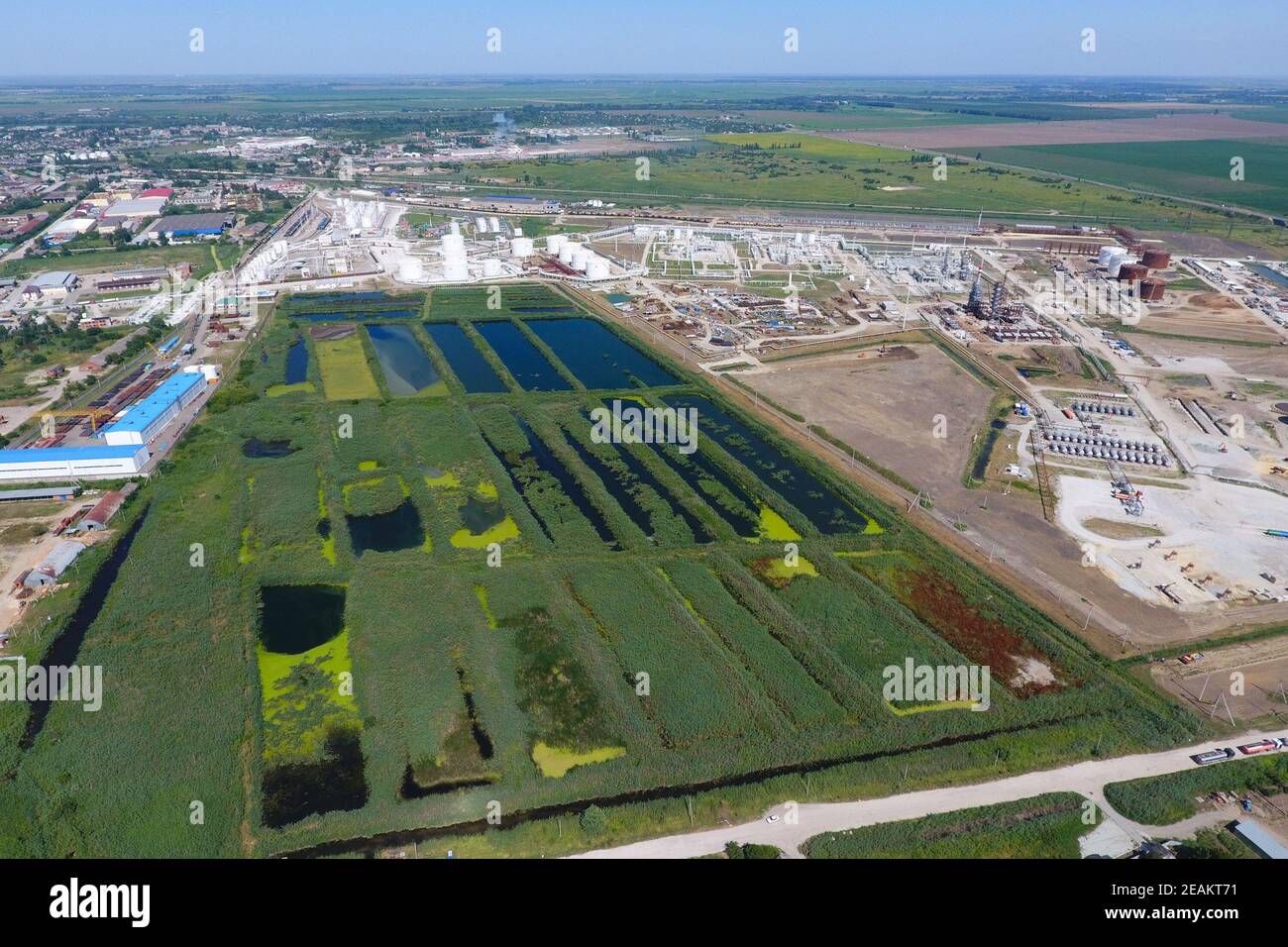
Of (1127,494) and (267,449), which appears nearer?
(1127,494)

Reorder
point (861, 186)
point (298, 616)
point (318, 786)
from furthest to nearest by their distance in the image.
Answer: point (861, 186)
point (298, 616)
point (318, 786)

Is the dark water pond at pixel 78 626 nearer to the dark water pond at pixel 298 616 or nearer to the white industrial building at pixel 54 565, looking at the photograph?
the white industrial building at pixel 54 565

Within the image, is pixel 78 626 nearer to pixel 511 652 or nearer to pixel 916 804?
pixel 511 652

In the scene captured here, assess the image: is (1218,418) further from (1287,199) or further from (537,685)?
(1287,199)

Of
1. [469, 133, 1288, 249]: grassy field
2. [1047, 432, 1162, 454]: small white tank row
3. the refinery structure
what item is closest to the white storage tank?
the refinery structure

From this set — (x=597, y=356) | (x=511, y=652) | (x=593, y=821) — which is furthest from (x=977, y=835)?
(x=597, y=356)

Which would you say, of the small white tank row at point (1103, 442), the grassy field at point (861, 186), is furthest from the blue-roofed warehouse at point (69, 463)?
the grassy field at point (861, 186)
